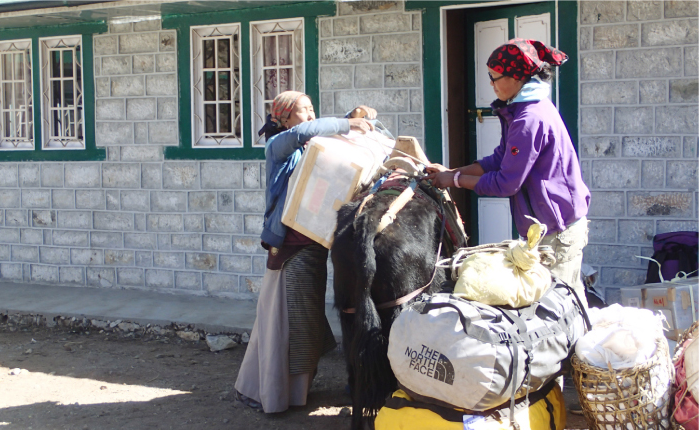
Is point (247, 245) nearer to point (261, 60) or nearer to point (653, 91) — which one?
point (261, 60)

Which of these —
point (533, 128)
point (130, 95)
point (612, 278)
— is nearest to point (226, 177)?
point (130, 95)

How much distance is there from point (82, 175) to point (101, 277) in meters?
1.08

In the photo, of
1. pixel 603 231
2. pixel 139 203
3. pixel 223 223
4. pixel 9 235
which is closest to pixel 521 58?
pixel 603 231

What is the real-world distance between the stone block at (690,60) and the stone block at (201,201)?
4.16 m

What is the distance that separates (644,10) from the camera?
4.97 meters

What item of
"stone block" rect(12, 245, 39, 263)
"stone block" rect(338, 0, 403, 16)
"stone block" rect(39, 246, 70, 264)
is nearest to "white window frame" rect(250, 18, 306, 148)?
"stone block" rect(338, 0, 403, 16)

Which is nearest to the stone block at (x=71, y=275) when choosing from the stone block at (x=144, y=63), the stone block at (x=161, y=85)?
the stone block at (x=161, y=85)

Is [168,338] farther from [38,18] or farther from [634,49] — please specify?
[634,49]

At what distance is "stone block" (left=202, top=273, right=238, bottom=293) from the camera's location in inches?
263

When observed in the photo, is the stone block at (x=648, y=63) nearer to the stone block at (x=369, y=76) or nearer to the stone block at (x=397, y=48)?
the stone block at (x=397, y=48)

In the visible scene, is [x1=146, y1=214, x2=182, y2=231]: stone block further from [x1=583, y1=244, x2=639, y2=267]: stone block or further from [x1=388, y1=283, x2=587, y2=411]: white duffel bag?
[x1=388, y1=283, x2=587, y2=411]: white duffel bag

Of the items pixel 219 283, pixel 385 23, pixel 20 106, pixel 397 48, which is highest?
pixel 385 23

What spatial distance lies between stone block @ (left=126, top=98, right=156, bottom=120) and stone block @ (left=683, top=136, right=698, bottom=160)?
15.5 ft

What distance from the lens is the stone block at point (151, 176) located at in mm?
6910
